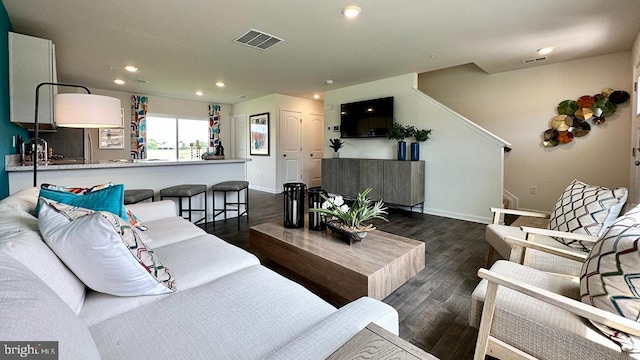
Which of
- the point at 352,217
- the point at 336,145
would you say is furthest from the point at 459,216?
the point at 352,217

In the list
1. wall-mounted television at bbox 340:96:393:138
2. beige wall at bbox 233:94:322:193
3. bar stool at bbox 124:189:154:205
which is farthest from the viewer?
beige wall at bbox 233:94:322:193

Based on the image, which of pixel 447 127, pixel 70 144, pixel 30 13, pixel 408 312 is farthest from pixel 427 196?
pixel 70 144

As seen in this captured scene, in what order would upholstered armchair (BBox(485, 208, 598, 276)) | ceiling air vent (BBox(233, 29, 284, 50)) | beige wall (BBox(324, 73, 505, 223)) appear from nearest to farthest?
upholstered armchair (BBox(485, 208, 598, 276))
ceiling air vent (BBox(233, 29, 284, 50))
beige wall (BBox(324, 73, 505, 223))

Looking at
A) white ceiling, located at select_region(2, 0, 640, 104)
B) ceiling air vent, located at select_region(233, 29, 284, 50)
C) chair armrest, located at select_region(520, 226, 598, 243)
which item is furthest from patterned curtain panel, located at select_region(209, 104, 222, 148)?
chair armrest, located at select_region(520, 226, 598, 243)

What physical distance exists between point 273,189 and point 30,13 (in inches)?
187

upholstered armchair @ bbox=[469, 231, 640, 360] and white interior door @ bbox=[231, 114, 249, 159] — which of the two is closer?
upholstered armchair @ bbox=[469, 231, 640, 360]

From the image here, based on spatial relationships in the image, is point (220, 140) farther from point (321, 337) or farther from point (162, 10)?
point (321, 337)

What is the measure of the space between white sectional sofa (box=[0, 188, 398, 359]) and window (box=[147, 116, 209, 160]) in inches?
240

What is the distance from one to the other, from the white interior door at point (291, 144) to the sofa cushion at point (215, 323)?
5.58 metres

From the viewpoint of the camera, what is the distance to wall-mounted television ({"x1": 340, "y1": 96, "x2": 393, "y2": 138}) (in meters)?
4.96

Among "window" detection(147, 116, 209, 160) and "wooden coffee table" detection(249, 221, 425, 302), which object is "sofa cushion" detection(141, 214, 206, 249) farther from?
"window" detection(147, 116, 209, 160)

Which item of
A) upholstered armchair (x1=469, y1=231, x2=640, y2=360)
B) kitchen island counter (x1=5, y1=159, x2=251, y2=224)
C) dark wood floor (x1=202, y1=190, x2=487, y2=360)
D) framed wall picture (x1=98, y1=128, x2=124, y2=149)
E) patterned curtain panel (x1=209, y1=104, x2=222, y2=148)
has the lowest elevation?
dark wood floor (x1=202, y1=190, x2=487, y2=360)

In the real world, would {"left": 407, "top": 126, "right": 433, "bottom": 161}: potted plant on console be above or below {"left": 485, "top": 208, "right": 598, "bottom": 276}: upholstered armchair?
above

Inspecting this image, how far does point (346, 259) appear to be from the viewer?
184cm
